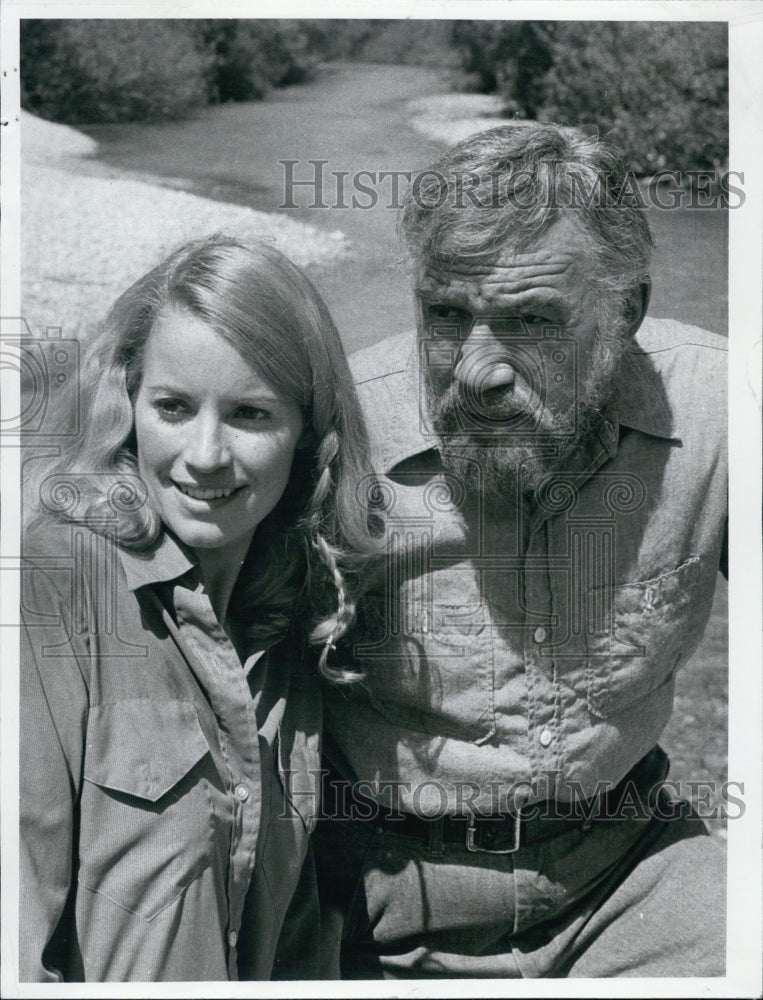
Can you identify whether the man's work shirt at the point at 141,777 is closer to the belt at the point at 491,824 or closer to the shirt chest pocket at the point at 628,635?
the belt at the point at 491,824

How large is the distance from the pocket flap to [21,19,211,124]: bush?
3.84 feet

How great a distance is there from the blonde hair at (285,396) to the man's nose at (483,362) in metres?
0.22

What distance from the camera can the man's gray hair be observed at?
226cm

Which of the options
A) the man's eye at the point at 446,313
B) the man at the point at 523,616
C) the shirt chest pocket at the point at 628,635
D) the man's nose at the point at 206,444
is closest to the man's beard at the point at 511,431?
the man at the point at 523,616

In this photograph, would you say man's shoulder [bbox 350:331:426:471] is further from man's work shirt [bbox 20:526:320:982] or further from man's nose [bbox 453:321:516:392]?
man's work shirt [bbox 20:526:320:982]

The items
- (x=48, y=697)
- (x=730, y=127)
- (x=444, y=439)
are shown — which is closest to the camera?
(x=48, y=697)

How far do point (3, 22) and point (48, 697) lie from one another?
133cm

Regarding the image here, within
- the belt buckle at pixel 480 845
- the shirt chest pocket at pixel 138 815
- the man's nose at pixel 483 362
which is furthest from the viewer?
the belt buckle at pixel 480 845

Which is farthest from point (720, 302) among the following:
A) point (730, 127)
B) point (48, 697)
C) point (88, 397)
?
point (48, 697)

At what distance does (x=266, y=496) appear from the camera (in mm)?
2281

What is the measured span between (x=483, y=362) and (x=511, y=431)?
0.15 m

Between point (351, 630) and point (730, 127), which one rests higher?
point (730, 127)

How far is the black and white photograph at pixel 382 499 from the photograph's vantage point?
2.23 metres

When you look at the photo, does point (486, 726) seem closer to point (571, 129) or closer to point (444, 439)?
point (444, 439)
